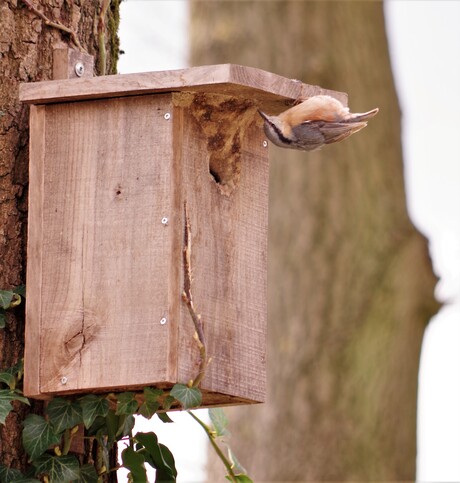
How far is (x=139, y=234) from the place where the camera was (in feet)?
9.56

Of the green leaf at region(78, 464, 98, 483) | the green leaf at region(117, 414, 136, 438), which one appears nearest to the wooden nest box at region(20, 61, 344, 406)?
the green leaf at region(117, 414, 136, 438)

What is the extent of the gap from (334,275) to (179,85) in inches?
123

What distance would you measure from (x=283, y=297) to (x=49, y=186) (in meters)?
3.00

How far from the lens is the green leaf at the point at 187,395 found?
9.03 ft

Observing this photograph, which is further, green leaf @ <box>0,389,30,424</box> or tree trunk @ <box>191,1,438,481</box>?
tree trunk @ <box>191,1,438,481</box>

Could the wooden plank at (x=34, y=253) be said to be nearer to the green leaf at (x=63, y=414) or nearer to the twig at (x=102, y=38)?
the green leaf at (x=63, y=414)

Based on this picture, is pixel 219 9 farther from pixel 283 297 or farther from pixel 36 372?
pixel 36 372

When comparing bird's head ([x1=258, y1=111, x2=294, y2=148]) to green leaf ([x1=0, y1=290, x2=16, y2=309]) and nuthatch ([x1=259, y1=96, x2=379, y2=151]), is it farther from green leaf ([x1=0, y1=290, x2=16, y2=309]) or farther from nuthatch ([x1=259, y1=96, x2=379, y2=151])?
→ green leaf ([x1=0, y1=290, x2=16, y2=309])

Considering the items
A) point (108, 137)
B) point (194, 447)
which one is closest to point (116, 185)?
point (108, 137)

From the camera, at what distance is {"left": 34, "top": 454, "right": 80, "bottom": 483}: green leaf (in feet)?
9.61

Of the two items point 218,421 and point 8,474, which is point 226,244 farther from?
point 8,474

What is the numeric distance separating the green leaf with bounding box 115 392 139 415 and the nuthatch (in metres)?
0.71

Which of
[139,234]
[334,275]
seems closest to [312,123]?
[139,234]

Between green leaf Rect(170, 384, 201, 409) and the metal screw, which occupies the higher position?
the metal screw
